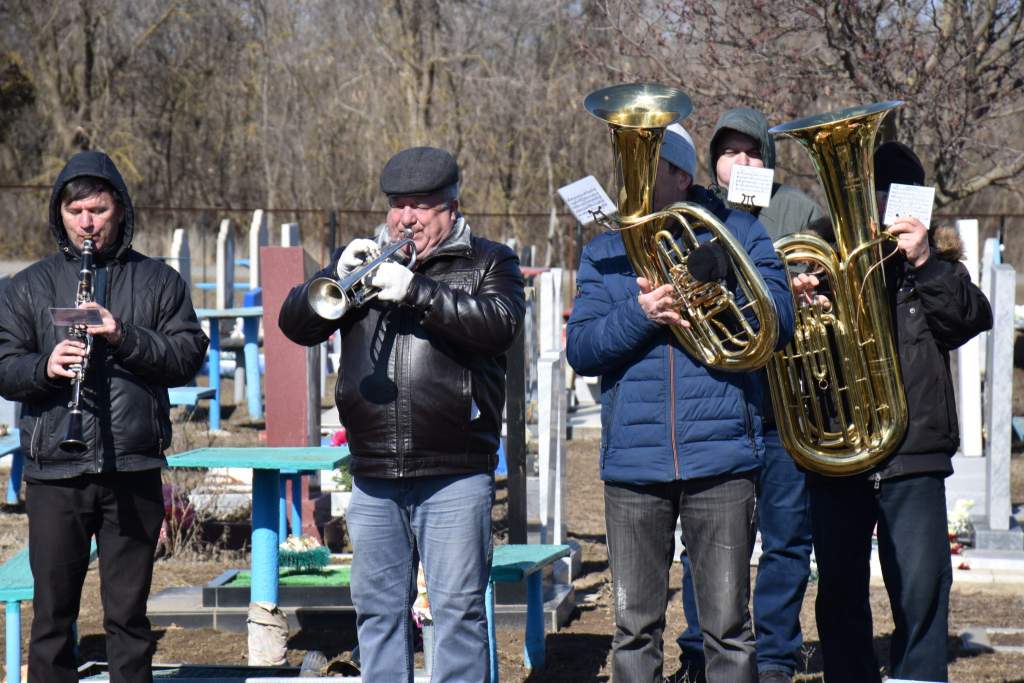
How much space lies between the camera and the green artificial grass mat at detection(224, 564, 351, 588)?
20.0 feet

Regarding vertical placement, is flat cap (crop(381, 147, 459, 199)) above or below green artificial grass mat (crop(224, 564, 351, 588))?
above

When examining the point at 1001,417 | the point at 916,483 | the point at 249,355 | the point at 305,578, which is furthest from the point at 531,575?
the point at 249,355

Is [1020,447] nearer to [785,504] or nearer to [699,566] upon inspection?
[785,504]

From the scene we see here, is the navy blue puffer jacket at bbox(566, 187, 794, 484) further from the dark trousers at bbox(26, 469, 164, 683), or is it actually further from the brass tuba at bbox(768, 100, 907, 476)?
the dark trousers at bbox(26, 469, 164, 683)

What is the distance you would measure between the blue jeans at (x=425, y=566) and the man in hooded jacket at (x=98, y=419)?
65 centimetres

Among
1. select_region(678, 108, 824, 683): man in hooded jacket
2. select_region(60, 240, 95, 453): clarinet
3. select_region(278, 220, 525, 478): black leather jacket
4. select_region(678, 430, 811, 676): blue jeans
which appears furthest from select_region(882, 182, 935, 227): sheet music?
select_region(60, 240, 95, 453): clarinet

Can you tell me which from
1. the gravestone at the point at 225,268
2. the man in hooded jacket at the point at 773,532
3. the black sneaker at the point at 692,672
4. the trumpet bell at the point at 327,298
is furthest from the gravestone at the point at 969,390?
the gravestone at the point at 225,268

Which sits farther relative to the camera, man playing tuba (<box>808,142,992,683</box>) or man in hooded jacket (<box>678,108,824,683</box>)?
man in hooded jacket (<box>678,108,824,683</box>)

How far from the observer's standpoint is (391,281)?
146 inches

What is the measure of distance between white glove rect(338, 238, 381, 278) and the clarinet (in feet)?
2.49

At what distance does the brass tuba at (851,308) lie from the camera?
4043mm

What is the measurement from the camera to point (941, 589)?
4.04m

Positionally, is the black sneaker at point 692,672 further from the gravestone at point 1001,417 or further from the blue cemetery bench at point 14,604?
the gravestone at point 1001,417

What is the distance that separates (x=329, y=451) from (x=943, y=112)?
19.3 ft
